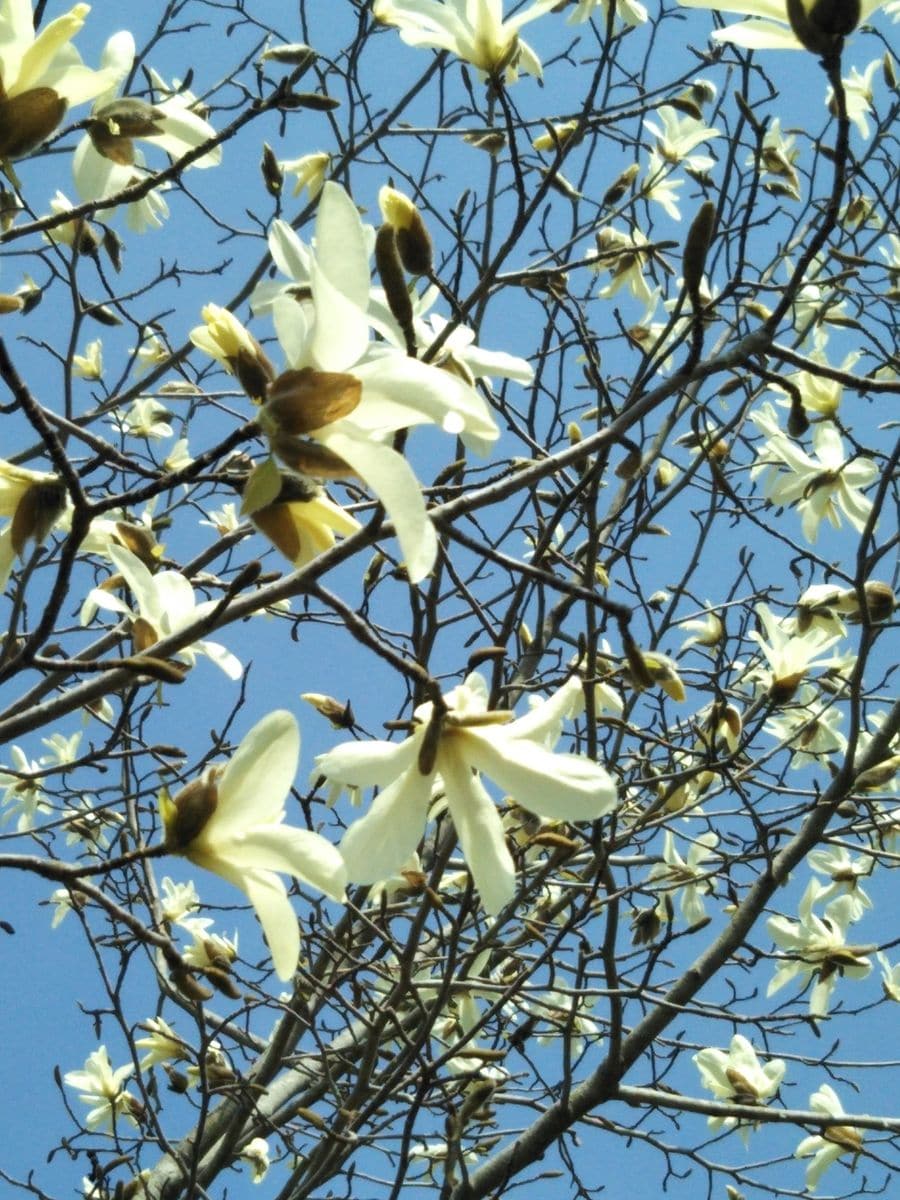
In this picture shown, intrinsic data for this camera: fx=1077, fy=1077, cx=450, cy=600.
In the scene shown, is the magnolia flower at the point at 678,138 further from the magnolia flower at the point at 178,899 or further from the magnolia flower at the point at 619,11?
the magnolia flower at the point at 178,899

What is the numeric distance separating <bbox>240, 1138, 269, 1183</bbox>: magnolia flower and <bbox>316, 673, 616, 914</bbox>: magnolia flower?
2.16 m

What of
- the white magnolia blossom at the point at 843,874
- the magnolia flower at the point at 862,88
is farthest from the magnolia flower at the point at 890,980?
the magnolia flower at the point at 862,88

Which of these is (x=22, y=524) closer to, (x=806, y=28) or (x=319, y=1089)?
(x=806, y=28)

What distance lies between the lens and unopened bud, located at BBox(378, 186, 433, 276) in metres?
1.21

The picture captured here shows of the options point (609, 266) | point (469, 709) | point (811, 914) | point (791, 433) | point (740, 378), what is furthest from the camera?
point (609, 266)

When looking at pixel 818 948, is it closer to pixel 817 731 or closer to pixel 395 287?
pixel 817 731

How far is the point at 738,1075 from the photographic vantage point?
2.66 m

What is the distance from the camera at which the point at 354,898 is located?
2.69m

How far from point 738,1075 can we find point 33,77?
2.60m

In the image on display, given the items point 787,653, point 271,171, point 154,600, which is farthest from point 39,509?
point 787,653

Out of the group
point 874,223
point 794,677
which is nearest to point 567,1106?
point 794,677

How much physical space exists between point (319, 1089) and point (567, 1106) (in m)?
0.70

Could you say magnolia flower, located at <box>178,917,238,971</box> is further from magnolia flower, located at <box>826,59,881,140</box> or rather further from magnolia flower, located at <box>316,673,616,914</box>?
magnolia flower, located at <box>826,59,881,140</box>

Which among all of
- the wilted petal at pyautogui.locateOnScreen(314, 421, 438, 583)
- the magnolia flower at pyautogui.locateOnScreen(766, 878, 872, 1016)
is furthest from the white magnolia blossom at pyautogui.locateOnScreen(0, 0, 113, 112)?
the magnolia flower at pyautogui.locateOnScreen(766, 878, 872, 1016)
